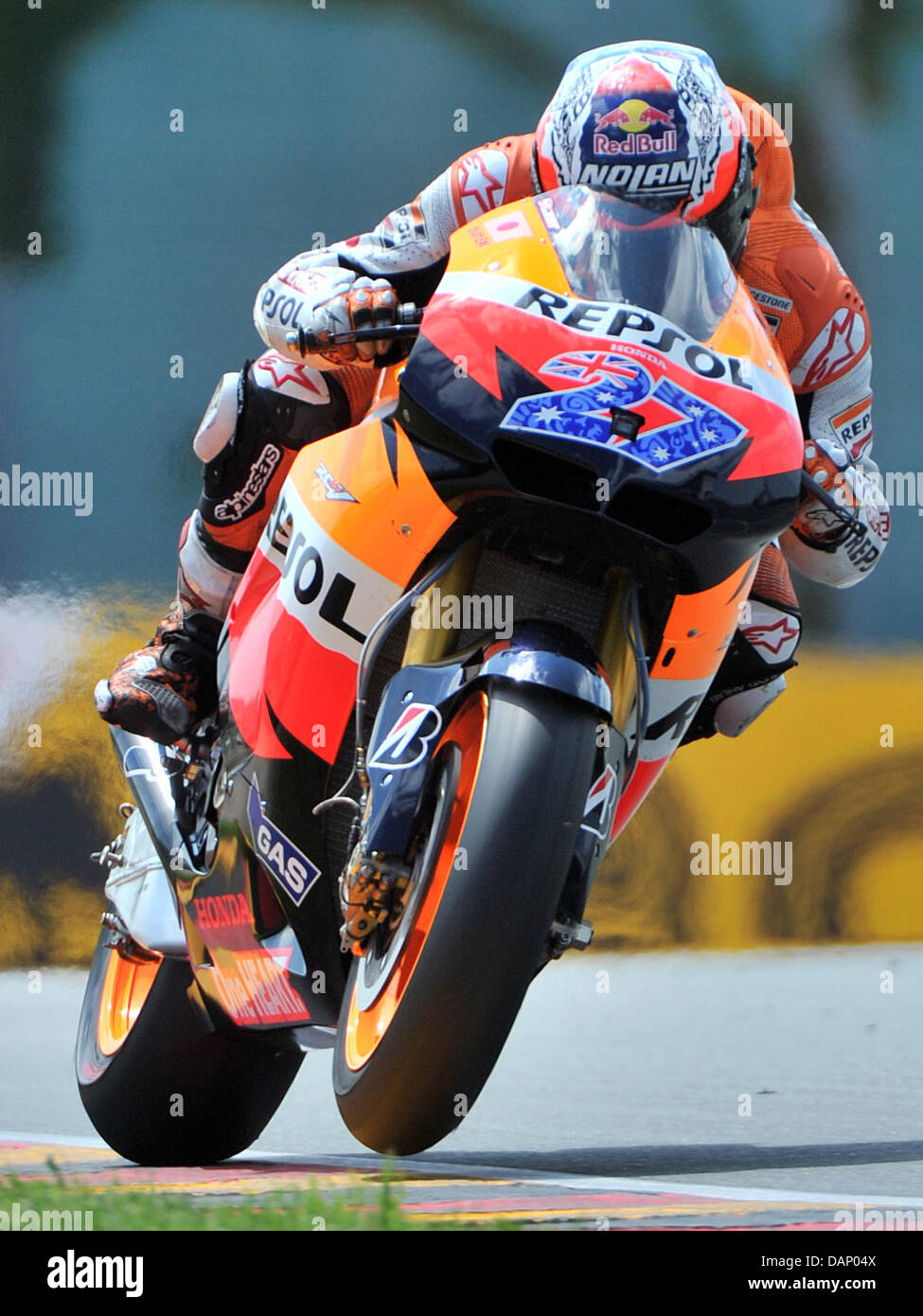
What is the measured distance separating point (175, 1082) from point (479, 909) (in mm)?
1533

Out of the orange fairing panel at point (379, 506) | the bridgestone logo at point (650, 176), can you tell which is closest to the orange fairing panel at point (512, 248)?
the bridgestone logo at point (650, 176)

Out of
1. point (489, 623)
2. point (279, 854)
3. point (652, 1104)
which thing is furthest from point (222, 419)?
point (652, 1104)

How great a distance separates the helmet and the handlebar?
0.28m

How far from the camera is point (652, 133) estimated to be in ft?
7.97

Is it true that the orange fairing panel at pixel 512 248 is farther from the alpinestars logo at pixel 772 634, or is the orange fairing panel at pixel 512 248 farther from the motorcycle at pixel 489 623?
the alpinestars logo at pixel 772 634

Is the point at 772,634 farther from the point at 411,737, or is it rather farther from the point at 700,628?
the point at 411,737

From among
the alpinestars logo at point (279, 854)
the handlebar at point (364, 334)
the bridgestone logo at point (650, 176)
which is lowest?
the alpinestars logo at point (279, 854)

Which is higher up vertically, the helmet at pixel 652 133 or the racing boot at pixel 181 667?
the helmet at pixel 652 133

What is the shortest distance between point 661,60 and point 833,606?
14.0ft

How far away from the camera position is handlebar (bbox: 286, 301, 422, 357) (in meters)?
2.52

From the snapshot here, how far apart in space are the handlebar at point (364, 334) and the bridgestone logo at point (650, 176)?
315 millimetres

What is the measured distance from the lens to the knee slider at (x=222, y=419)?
121 inches

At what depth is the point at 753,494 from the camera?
2.34 metres
